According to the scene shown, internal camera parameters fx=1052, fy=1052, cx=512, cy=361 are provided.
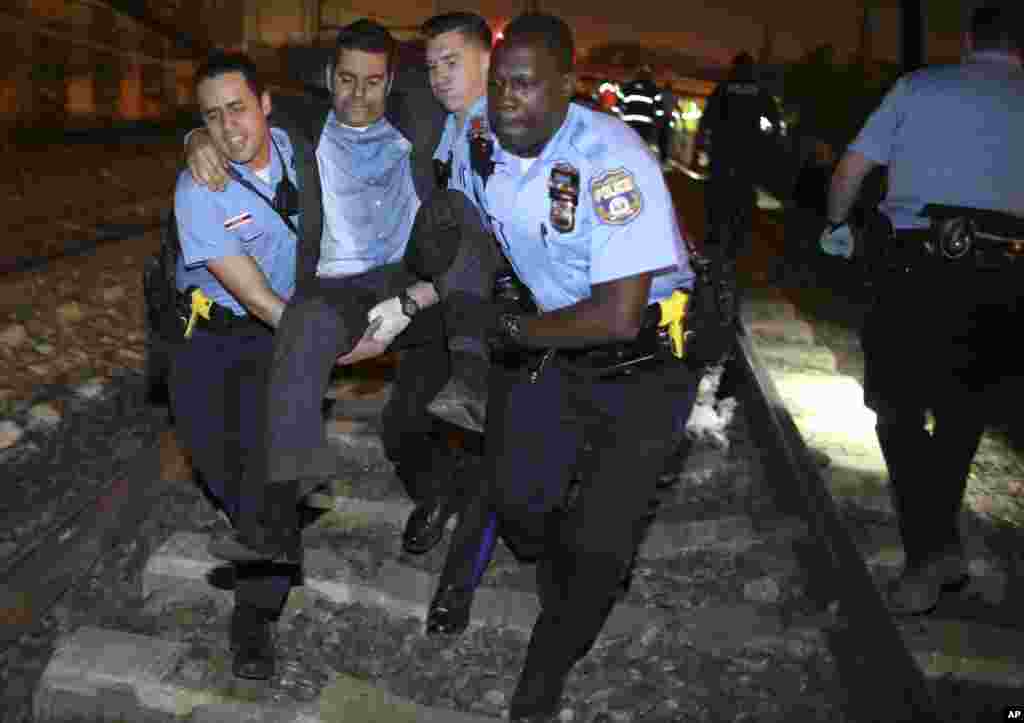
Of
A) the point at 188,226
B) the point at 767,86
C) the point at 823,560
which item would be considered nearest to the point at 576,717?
the point at 823,560

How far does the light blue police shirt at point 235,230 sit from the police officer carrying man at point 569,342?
0.76 m

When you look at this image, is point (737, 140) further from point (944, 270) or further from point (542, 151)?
point (542, 151)

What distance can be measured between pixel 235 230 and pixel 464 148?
0.80 meters

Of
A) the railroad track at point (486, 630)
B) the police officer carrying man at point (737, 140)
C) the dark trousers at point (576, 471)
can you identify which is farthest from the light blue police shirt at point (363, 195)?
the police officer carrying man at point (737, 140)

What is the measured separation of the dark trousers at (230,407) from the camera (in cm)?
357

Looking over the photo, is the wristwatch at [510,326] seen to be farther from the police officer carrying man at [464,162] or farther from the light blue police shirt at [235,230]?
the light blue police shirt at [235,230]

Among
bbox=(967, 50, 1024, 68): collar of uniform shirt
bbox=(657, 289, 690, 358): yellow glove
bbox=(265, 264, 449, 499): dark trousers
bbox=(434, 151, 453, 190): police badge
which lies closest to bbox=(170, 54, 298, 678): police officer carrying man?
bbox=(265, 264, 449, 499): dark trousers

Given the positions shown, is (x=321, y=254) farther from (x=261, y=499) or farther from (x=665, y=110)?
(x=665, y=110)

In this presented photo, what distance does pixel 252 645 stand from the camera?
3.54 meters

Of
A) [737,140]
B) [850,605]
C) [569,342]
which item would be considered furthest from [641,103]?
[569,342]

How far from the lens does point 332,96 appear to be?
380 centimetres

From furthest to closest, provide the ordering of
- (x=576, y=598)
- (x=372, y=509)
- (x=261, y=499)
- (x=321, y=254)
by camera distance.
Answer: (x=372, y=509)
(x=321, y=254)
(x=261, y=499)
(x=576, y=598)

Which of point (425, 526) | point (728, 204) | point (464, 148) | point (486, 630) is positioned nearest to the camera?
point (464, 148)

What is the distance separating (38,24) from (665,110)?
11.2 metres
